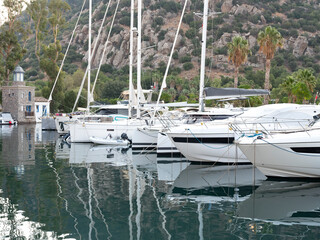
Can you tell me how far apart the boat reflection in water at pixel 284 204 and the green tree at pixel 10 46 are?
53.7 m

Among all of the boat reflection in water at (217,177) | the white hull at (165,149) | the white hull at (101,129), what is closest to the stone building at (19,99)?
the white hull at (101,129)

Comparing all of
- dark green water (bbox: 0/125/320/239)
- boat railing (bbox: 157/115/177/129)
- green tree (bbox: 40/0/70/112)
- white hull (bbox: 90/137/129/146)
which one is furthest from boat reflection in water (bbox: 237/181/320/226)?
green tree (bbox: 40/0/70/112)

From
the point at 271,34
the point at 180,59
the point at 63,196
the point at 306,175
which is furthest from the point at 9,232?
the point at 180,59

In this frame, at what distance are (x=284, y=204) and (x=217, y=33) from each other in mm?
91068

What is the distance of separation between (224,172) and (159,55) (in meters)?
82.4

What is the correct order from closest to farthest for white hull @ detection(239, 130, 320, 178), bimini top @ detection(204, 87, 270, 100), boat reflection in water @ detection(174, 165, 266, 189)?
1. white hull @ detection(239, 130, 320, 178)
2. boat reflection in water @ detection(174, 165, 266, 189)
3. bimini top @ detection(204, 87, 270, 100)

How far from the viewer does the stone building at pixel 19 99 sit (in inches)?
2299

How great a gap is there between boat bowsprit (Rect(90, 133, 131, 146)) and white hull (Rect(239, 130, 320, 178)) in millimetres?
13582

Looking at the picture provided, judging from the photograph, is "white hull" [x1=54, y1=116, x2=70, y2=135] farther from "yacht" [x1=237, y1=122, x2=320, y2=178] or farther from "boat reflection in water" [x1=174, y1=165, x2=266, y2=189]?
"yacht" [x1=237, y1=122, x2=320, y2=178]

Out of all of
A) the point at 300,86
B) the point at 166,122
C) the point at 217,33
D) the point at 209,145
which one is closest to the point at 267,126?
the point at 209,145

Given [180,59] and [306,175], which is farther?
[180,59]

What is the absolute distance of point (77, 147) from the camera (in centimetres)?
2684

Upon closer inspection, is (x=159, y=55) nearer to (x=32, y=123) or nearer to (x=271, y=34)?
(x=32, y=123)

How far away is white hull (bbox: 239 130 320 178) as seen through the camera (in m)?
14.0
